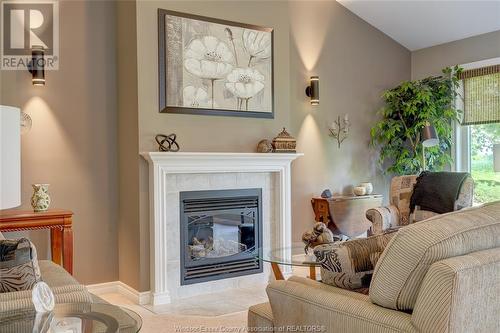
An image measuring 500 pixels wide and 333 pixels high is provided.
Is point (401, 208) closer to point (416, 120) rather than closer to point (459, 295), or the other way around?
point (416, 120)

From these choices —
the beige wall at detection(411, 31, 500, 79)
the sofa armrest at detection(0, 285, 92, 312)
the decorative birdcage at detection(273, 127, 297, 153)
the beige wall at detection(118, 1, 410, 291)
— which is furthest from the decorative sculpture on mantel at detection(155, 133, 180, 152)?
the beige wall at detection(411, 31, 500, 79)

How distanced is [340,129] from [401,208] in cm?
131

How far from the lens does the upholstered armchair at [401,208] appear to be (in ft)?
13.5

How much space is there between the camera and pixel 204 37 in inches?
159

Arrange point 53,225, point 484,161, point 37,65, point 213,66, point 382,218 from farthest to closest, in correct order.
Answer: point 484,161
point 382,218
point 213,66
point 37,65
point 53,225

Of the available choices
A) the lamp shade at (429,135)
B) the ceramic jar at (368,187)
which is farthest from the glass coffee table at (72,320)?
the lamp shade at (429,135)

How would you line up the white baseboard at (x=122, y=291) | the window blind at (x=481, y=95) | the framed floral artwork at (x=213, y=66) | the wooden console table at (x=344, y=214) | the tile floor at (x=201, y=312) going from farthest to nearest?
the window blind at (x=481, y=95) < the wooden console table at (x=344, y=214) < the framed floral artwork at (x=213, y=66) < the white baseboard at (x=122, y=291) < the tile floor at (x=201, y=312)

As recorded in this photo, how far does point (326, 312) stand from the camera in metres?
1.67

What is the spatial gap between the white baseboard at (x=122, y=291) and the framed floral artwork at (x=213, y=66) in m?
1.53

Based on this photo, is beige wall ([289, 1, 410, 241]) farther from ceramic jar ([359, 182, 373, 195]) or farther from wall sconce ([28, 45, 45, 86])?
wall sconce ([28, 45, 45, 86])

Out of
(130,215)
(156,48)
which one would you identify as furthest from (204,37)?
(130,215)

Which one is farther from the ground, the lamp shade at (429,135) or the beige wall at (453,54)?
the beige wall at (453,54)

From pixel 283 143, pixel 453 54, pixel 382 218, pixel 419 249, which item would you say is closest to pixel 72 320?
pixel 419 249

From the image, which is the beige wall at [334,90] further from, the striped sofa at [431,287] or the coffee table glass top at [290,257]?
the striped sofa at [431,287]
